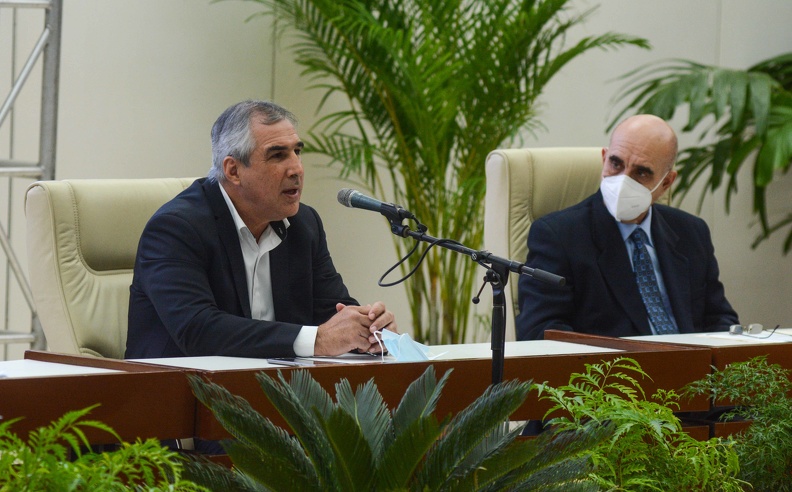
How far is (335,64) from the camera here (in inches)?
183

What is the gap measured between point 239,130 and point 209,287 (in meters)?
0.44

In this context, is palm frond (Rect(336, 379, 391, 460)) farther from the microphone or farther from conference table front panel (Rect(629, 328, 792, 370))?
conference table front panel (Rect(629, 328, 792, 370))

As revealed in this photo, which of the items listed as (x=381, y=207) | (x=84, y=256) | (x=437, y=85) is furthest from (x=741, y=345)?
(x=437, y=85)

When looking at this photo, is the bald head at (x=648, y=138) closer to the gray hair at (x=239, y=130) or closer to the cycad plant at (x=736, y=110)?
the gray hair at (x=239, y=130)

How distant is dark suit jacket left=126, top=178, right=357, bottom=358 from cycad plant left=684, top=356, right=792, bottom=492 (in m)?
0.95

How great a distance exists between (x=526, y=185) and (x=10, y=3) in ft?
5.95

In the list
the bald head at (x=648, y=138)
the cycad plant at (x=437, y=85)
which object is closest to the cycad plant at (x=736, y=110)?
the cycad plant at (x=437, y=85)

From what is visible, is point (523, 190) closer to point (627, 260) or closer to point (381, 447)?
point (627, 260)

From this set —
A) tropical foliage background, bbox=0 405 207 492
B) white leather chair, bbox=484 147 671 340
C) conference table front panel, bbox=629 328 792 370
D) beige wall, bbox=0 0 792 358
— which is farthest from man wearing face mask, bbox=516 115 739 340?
tropical foliage background, bbox=0 405 207 492

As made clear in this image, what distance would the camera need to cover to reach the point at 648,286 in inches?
131

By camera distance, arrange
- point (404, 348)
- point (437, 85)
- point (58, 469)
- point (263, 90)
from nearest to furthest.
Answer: point (58, 469) → point (404, 348) → point (437, 85) → point (263, 90)

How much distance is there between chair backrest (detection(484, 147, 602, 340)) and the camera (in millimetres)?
3412

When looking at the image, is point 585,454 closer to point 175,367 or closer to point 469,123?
point 175,367

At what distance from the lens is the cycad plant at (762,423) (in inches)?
67.3
